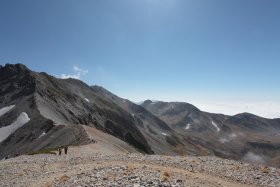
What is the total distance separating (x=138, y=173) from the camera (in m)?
29.9

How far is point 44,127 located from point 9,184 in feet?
238

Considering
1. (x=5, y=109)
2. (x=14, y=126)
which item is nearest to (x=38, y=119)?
(x=14, y=126)

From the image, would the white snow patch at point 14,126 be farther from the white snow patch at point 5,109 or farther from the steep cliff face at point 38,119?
the white snow patch at point 5,109

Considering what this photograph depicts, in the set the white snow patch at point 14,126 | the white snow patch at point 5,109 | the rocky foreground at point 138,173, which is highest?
the white snow patch at point 5,109

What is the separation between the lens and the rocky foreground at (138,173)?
92.4ft

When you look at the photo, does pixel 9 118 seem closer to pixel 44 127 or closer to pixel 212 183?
pixel 44 127

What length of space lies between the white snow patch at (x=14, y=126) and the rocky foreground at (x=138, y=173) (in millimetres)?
79435

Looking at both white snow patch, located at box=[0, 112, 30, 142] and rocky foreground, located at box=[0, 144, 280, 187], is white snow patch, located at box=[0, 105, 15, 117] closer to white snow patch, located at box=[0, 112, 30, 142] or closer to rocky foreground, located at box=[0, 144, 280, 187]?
white snow patch, located at box=[0, 112, 30, 142]

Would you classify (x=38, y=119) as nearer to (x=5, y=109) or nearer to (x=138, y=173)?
(x=5, y=109)

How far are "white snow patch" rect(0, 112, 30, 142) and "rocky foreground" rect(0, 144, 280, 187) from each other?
261ft

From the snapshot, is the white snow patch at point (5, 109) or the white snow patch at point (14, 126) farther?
the white snow patch at point (5, 109)

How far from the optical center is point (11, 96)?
167 m

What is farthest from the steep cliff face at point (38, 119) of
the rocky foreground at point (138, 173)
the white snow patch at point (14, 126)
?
the rocky foreground at point (138, 173)

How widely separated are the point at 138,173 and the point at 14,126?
104m
